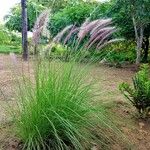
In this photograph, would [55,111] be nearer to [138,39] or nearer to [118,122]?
[118,122]

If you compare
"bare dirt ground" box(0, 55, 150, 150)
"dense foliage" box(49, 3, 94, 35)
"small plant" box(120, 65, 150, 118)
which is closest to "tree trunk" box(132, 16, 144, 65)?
"dense foliage" box(49, 3, 94, 35)

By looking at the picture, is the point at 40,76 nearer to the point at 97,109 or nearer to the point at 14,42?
the point at 97,109

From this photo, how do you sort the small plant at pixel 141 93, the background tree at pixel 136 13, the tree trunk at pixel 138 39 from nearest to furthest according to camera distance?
1. the small plant at pixel 141 93
2. the background tree at pixel 136 13
3. the tree trunk at pixel 138 39

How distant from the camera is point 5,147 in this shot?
404cm

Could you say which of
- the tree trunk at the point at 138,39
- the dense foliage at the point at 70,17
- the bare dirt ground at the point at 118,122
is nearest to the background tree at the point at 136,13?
the tree trunk at the point at 138,39

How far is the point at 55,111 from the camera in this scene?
3912 millimetres

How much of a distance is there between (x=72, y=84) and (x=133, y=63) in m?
8.32

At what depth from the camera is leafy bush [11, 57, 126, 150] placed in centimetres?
394

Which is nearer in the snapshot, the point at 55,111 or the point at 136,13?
the point at 55,111

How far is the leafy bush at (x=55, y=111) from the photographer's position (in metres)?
3.94

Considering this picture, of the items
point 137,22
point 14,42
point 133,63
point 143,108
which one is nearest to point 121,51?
point 133,63

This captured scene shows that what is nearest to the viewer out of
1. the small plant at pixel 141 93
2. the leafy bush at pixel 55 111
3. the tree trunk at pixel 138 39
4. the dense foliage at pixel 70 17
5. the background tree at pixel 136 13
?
the leafy bush at pixel 55 111

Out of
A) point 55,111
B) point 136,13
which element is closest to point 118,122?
point 55,111

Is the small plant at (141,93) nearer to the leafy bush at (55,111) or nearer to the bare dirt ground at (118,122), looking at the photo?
the bare dirt ground at (118,122)
